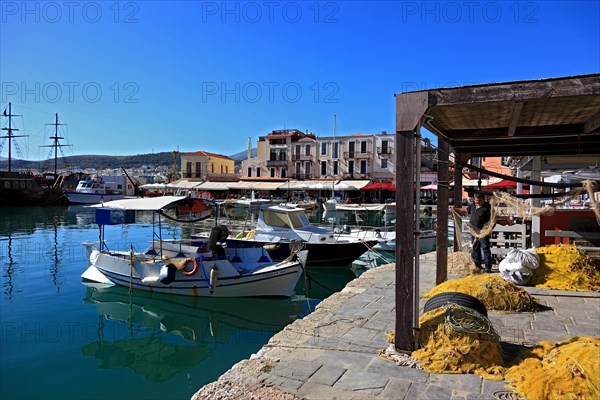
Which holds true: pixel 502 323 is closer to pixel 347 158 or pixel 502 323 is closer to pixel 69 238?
pixel 69 238

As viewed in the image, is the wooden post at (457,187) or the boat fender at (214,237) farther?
the boat fender at (214,237)

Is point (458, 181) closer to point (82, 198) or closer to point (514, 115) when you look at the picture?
point (514, 115)

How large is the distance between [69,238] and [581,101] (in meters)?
24.9

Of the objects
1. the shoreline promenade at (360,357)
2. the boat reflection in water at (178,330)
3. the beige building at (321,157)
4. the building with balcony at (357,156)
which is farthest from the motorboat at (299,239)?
the building with balcony at (357,156)

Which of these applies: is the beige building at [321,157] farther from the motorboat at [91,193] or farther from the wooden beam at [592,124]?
the wooden beam at [592,124]

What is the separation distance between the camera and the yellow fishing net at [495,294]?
6184 mm

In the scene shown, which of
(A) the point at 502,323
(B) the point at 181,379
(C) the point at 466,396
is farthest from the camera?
(B) the point at 181,379

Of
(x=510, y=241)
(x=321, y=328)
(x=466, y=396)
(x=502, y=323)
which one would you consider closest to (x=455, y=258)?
(x=510, y=241)

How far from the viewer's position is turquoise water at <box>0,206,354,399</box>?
671cm

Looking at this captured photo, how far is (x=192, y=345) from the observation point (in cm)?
846

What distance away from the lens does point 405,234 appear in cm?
445

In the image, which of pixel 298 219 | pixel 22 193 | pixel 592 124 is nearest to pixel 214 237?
pixel 298 219

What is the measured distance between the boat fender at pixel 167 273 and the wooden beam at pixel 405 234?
7.65 metres

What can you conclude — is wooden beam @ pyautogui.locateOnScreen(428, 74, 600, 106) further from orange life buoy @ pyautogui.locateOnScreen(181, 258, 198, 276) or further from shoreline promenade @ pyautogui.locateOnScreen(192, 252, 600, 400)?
orange life buoy @ pyautogui.locateOnScreen(181, 258, 198, 276)
